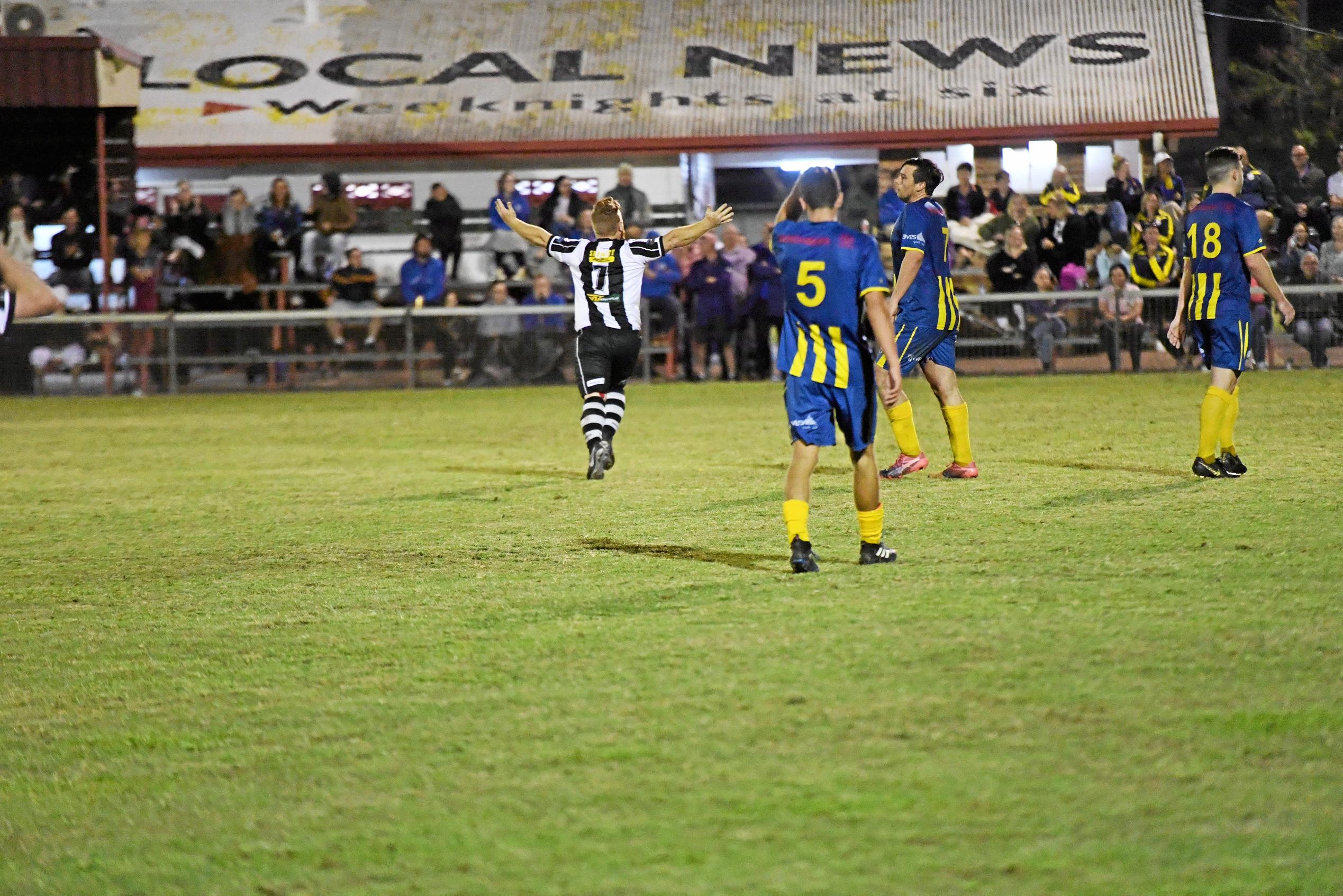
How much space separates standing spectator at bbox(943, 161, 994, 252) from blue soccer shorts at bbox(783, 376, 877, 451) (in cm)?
1613

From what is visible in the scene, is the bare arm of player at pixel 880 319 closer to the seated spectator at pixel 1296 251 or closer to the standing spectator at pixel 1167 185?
the seated spectator at pixel 1296 251

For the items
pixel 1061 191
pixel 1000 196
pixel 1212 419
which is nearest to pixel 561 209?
pixel 1000 196

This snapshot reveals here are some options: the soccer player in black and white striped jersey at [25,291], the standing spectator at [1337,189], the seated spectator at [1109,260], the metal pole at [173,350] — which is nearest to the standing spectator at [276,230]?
the metal pole at [173,350]

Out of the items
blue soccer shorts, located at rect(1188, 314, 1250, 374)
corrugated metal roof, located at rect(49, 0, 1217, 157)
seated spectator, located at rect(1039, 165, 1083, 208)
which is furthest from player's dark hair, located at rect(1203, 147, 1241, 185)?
corrugated metal roof, located at rect(49, 0, 1217, 157)

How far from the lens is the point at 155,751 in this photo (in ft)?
15.9

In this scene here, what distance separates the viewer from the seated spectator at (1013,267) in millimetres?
21203

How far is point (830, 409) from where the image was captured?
723 cm

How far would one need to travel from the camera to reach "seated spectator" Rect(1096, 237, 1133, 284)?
20.9 m

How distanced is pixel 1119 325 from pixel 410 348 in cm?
924

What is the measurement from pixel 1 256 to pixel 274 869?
2151 mm

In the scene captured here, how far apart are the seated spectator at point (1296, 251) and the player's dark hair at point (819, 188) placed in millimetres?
14916

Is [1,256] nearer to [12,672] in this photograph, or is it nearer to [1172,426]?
[12,672]

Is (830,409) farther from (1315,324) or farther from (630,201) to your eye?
(630,201)

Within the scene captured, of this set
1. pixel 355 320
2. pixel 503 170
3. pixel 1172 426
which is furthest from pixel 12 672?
pixel 503 170
